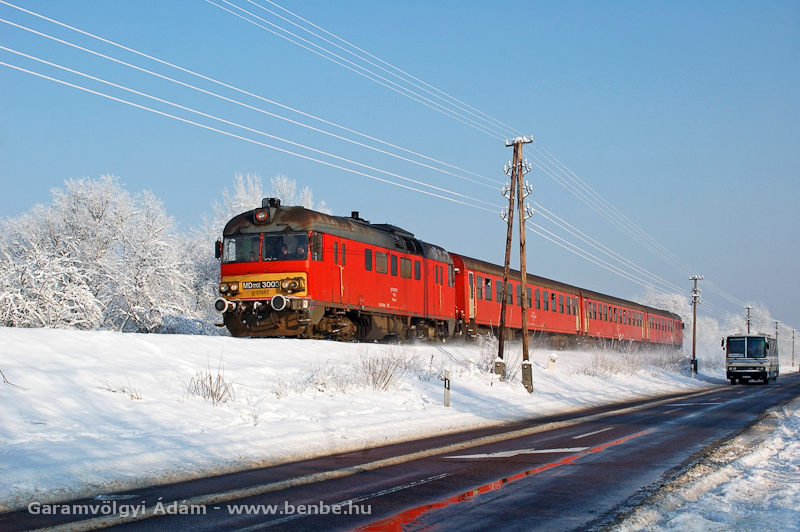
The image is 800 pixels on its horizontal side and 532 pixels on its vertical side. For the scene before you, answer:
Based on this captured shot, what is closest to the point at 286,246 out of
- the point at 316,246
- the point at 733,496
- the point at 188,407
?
the point at 316,246

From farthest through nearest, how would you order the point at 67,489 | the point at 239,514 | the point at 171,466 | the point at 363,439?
the point at 363,439
the point at 171,466
the point at 67,489
the point at 239,514

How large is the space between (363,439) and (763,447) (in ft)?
19.3

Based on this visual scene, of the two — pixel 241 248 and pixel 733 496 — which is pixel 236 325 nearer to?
pixel 241 248

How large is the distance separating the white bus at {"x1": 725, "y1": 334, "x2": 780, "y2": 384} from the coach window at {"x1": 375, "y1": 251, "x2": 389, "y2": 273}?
2534 centimetres

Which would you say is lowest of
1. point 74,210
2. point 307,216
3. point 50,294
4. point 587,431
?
point 587,431

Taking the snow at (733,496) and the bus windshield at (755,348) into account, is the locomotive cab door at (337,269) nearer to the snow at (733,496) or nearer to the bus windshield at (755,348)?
the snow at (733,496)

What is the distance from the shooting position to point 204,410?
1166 centimetres

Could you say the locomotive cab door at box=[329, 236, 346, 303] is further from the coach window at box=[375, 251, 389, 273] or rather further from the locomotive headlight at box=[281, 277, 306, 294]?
the coach window at box=[375, 251, 389, 273]

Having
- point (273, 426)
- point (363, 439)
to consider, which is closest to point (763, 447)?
point (363, 439)

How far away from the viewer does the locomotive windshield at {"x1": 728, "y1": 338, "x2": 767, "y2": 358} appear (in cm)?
3997

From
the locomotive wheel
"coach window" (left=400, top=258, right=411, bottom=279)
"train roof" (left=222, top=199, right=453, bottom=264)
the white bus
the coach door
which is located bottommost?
the white bus

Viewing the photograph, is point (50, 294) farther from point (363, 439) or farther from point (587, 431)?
point (587, 431)

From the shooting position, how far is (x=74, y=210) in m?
42.4

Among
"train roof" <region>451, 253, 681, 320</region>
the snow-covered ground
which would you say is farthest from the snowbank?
"train roof" <region>451, 253, 681, 320</region>
